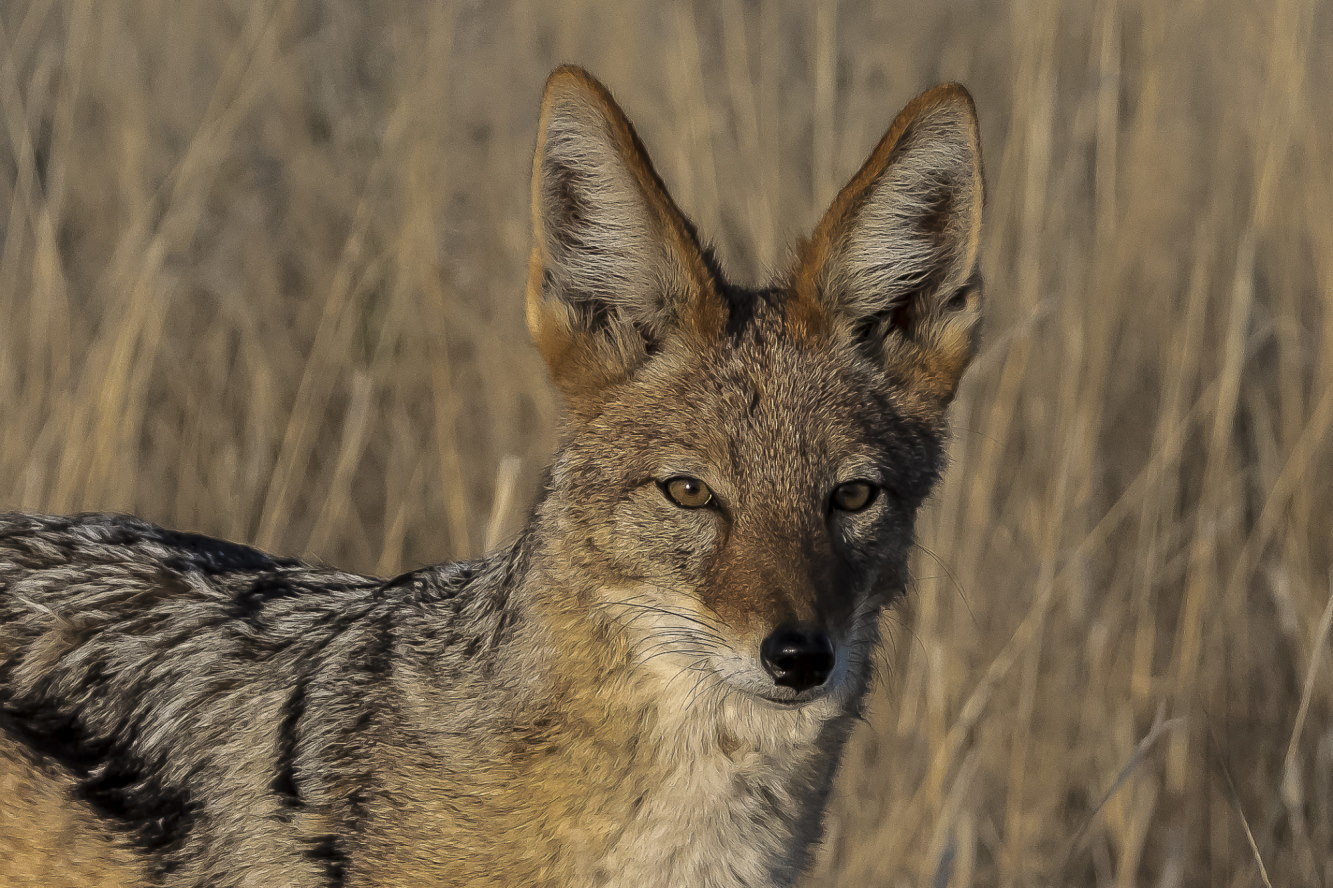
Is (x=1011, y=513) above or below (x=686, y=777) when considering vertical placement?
above

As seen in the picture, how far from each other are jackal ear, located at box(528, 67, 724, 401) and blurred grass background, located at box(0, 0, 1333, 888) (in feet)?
4.62

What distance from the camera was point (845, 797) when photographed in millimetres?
5266

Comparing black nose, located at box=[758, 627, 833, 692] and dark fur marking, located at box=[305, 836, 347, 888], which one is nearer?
black nose, located at box=[758, 627, 833, 692]

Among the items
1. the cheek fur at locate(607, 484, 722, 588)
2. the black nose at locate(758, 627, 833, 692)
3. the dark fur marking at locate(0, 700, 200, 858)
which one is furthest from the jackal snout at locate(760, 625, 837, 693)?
the dark fur marking at locate(0, 700, 200, 858)

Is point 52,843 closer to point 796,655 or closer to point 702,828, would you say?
point 702,828

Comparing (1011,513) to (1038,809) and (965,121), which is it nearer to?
(1038,809)

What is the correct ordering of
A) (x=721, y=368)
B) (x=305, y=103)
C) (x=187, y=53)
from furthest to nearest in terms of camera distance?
(x=187, y=53) → (x=305, y=103) → (x=721, y=368)

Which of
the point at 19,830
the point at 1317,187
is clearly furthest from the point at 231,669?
the point at 1317,187

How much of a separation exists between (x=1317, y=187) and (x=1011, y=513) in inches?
65.6

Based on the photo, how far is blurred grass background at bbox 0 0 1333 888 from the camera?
530cm

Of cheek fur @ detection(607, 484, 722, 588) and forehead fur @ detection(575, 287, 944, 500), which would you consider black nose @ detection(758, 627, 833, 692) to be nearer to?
cheek fur @ detection(607, 484, 722, 588)

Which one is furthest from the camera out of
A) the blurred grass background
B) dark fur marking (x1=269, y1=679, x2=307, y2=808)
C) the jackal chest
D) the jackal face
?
the blurred grass background

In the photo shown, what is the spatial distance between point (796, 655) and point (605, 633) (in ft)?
1.54

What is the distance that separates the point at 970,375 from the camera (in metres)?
5.81
